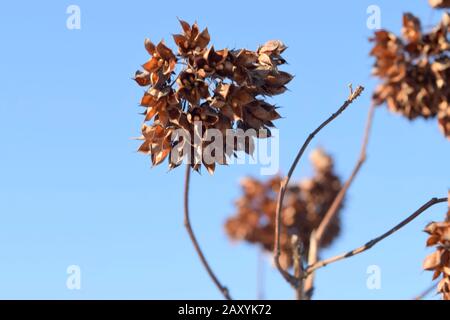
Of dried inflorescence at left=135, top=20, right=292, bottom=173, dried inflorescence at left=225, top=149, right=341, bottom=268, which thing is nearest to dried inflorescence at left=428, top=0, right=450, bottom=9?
dried inflorescence at left=135, top=20, right=292, bottom=173

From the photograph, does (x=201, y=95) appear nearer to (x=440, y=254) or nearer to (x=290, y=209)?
(x=440, y=254)

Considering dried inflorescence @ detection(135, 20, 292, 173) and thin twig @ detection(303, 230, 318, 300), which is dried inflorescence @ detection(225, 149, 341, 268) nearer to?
thin twig @ detection(303, 230, 318, 300)

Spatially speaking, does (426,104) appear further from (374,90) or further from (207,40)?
(207,40)

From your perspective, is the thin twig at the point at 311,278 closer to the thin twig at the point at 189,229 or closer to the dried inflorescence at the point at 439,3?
the thin twig at the point at 189,229

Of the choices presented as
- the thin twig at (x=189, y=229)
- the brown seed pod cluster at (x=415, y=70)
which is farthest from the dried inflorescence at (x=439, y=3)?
the thin twig at (x=189, y=229)
